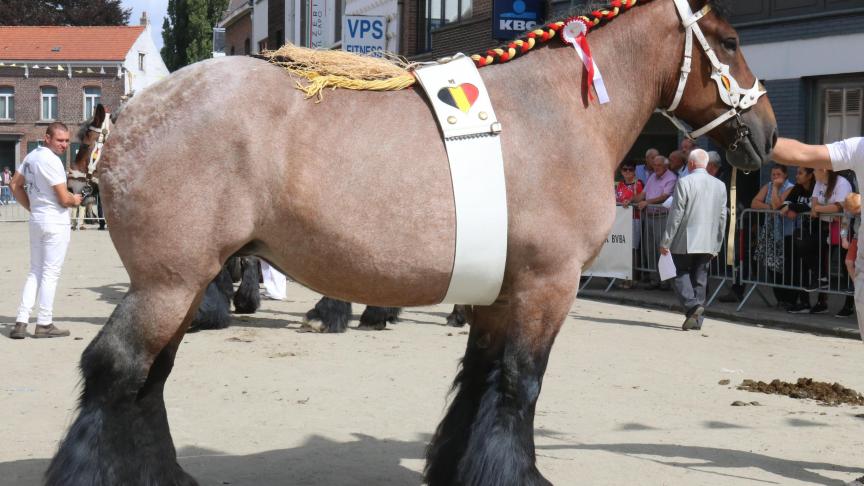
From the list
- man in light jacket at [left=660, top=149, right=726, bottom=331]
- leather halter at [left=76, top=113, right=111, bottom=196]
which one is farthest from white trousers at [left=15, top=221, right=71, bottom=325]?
man in light jacket at [left=660, top=149, right=726, bottom=331]

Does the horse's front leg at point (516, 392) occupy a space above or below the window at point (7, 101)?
below

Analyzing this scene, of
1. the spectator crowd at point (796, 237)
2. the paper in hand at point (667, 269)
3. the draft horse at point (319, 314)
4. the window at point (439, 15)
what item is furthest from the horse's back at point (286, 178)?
the window at point (439, 15)

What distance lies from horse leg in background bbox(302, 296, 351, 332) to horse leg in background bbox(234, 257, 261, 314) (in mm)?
1436

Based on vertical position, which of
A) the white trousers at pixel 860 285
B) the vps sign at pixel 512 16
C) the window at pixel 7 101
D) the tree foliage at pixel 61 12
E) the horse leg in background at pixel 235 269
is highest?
the tree foliage at pixel 61 12

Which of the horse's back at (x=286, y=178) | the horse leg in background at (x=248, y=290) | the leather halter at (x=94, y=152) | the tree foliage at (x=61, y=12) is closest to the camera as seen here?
the horse's back at (x=286, y=178)

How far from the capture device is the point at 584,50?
4.52 metres

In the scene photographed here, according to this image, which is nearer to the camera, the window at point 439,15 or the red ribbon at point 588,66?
the red ribbon at point 588,66

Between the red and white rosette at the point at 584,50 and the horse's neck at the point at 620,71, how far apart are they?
30mm

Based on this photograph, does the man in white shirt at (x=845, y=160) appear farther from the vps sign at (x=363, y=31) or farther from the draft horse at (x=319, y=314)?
the vps sign at (x=363, y=31)

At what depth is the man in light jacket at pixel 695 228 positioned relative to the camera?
12133mm

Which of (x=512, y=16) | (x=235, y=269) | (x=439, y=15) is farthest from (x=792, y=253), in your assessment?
(x=439, y=15)

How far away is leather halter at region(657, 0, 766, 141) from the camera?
15.2 feet

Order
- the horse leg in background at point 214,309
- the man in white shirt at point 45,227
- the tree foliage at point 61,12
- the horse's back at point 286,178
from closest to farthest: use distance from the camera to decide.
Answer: the horse's back at point 286,178, the man in white shirt at point 45,227, the horse leg in background at point 214,309, the tree foliage at point 61,12

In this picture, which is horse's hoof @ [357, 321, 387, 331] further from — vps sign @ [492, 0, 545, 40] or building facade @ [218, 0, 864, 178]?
vps sign @ [492, 0, 545, 40]
